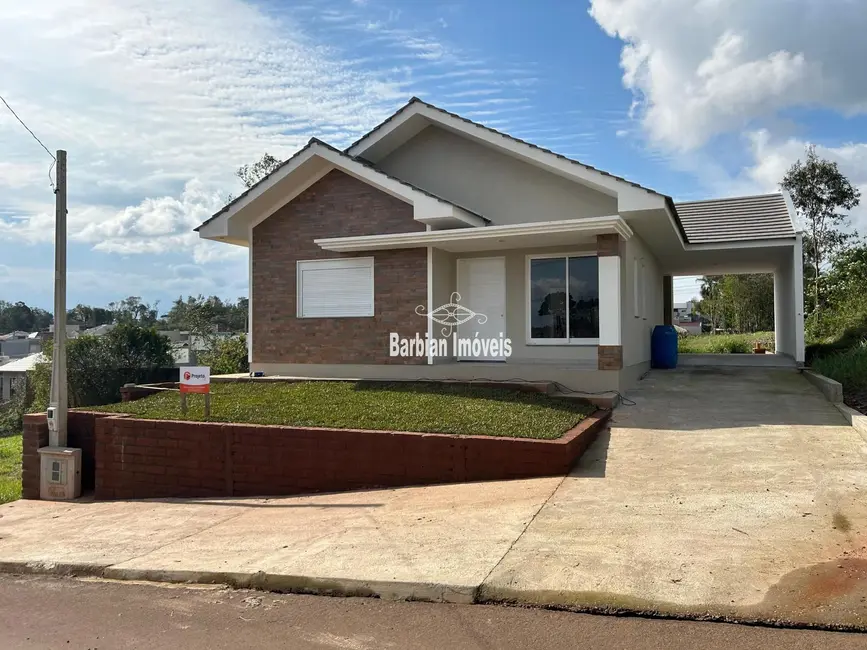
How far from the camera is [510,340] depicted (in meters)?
14.2

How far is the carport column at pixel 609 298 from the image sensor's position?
11.8m

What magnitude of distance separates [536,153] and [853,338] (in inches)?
357

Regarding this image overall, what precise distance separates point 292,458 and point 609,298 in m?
6.26

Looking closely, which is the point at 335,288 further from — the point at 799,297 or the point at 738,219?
the point at 738,219

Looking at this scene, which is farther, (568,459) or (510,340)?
(510,340)

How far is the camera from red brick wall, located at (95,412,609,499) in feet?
26.9

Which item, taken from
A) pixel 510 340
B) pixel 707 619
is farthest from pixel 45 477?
pixel 707 619

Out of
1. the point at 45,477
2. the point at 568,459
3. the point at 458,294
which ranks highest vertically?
the point at 458,294

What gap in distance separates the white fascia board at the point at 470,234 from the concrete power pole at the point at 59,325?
473cm

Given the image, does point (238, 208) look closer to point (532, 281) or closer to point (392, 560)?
point (532, 281)

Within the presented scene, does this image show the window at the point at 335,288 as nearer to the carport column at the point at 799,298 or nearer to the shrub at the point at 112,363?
the carport column at the point at 799,298

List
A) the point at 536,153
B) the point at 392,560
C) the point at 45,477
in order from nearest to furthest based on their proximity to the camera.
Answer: the point at 392,560, the point at 45,477, the point at 536,153

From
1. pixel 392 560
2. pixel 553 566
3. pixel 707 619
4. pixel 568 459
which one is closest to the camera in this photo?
pixel 707 619

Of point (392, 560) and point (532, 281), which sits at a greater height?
point (532, 281)
